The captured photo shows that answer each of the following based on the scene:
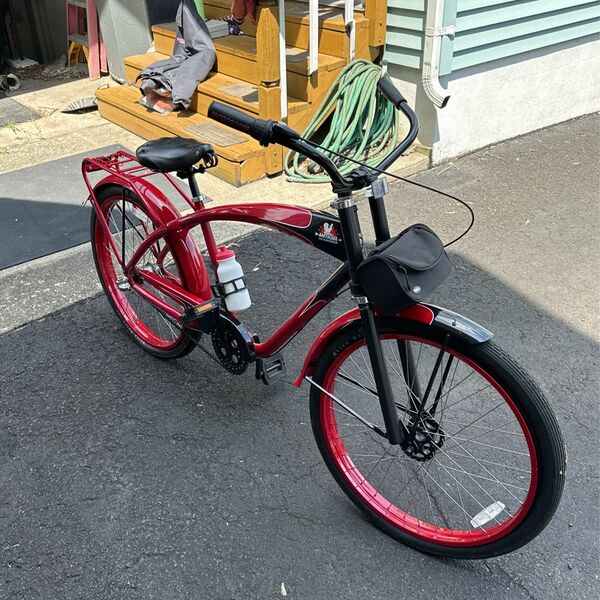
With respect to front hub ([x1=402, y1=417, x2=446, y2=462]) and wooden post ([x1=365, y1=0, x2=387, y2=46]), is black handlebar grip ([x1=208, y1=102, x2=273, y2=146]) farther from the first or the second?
wooden post ([x1=365, y1=0, x2=387, y2=46])

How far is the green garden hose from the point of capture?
4602 mm

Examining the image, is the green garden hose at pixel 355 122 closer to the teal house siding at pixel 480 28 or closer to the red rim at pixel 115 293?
the teal house siding at pixel 480 28

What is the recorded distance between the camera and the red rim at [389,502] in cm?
186

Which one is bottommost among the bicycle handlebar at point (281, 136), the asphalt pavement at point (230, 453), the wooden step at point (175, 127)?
the asphalt pavement at point (230, 453)

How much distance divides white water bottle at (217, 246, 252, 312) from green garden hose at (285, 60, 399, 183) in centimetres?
232

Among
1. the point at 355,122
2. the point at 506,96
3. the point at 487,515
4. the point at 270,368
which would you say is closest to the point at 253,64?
the point at 355,122

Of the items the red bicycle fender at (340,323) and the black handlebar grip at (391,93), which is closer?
the red bicycle fender at (340,323)

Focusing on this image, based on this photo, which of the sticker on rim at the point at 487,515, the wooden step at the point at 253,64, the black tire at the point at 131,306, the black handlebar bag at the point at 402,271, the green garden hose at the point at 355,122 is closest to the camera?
the black handlebar bag at the point at 402,271

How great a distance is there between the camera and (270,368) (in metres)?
2.40

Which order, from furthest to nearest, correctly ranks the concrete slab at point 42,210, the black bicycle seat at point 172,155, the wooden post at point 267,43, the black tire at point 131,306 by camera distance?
the wooden post at point 267,43, the concrete slab at point 42,210, the black tire at point 131,306, the black bicycle seat at point 172,155

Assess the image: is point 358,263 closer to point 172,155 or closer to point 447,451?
point 172,155

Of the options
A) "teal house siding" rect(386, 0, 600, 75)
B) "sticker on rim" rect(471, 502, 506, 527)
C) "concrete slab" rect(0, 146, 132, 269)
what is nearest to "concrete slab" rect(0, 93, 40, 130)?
"concrete slab" rect(0, 146, 132, 269)

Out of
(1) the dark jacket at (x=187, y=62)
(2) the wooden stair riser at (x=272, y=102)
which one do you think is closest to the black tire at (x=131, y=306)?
(2) the wooden stair riser at (x=272, y=102)

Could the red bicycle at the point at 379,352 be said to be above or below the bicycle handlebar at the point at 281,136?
below
